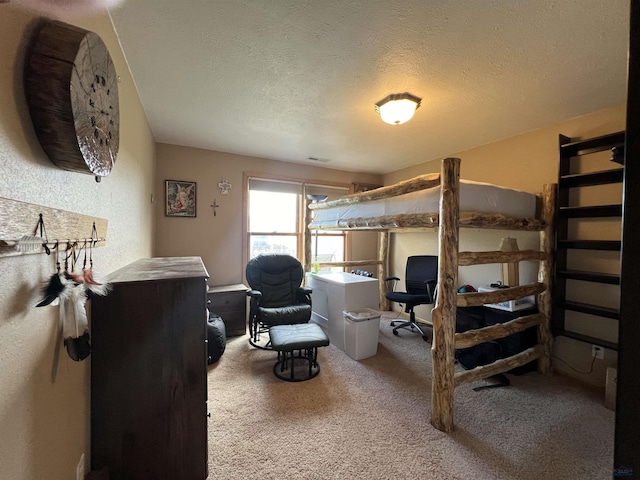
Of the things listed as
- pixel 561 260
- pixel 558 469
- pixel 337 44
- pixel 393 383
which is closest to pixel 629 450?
pixel 558 469

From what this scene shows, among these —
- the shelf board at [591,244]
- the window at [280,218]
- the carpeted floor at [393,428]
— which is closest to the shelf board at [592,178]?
the shelf board at [591,244]

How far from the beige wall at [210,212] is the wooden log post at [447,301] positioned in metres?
2.84

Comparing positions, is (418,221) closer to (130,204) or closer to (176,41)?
(176,41)

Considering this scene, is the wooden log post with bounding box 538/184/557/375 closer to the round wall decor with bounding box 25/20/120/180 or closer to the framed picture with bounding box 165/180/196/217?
the round wall decor with bounding box 25/20/120/180

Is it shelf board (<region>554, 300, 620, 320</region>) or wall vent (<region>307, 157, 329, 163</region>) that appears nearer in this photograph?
shelf board (<region>554, 300, 620, 320</region>)

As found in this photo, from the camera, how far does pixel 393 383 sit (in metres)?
2.40

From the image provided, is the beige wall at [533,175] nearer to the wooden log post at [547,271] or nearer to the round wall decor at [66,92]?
the wooden log post at [547,271]

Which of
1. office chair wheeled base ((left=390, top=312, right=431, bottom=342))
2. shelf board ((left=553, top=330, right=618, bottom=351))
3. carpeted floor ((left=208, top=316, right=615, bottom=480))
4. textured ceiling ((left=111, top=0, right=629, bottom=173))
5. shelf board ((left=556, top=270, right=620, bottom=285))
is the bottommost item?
carpeted floor ((left=208, top=316, right=615, bottom=480))

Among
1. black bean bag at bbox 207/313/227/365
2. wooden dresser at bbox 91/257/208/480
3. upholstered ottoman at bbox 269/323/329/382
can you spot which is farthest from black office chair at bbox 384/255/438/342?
→ wooden dresser at bbox 91/257/208/480

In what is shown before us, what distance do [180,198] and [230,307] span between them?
1634 millimetres

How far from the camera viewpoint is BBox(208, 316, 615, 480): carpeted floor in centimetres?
153

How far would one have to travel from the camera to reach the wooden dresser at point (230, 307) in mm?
3373

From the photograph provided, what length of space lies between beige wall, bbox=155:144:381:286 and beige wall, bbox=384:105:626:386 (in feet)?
9.18

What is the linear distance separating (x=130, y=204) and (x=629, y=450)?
262cm
